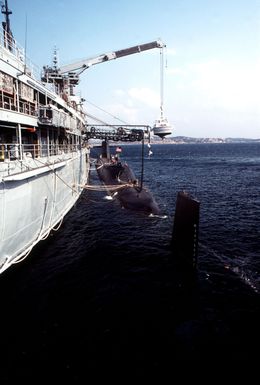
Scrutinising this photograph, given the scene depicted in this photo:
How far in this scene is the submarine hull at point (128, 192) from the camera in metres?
32.2

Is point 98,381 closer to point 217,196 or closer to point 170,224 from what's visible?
point 170,224

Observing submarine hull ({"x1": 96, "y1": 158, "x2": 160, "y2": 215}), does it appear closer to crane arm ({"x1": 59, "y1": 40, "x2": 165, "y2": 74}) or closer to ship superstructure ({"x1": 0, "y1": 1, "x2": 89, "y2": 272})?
ship superstructure ({"x1": 0, "y1": 1, "x2": 89, "y2": 272})

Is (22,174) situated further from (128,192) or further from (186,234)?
(128,192)

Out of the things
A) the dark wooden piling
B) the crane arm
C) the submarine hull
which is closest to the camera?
the dark wooden piling

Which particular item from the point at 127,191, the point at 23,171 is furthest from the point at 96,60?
the point at 23,171

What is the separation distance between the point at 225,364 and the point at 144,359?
3.14m

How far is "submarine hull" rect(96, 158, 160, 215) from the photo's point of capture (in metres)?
32.2

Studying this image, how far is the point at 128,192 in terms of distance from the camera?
36.1m

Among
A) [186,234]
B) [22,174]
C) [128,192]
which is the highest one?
[22,174]

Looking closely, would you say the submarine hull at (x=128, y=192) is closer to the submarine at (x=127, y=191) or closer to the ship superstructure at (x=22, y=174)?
the submarine at (x=127, y=191)

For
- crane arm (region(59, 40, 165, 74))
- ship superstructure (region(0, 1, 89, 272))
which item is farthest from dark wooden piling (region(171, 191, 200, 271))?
crane arm (region(59, 40, 165, 74))

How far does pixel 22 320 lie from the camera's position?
13.3m

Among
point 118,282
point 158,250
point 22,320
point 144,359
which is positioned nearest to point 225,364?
point 144,359

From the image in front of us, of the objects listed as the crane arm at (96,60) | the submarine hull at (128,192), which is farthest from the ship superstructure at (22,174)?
the crane arm at (96,60)
